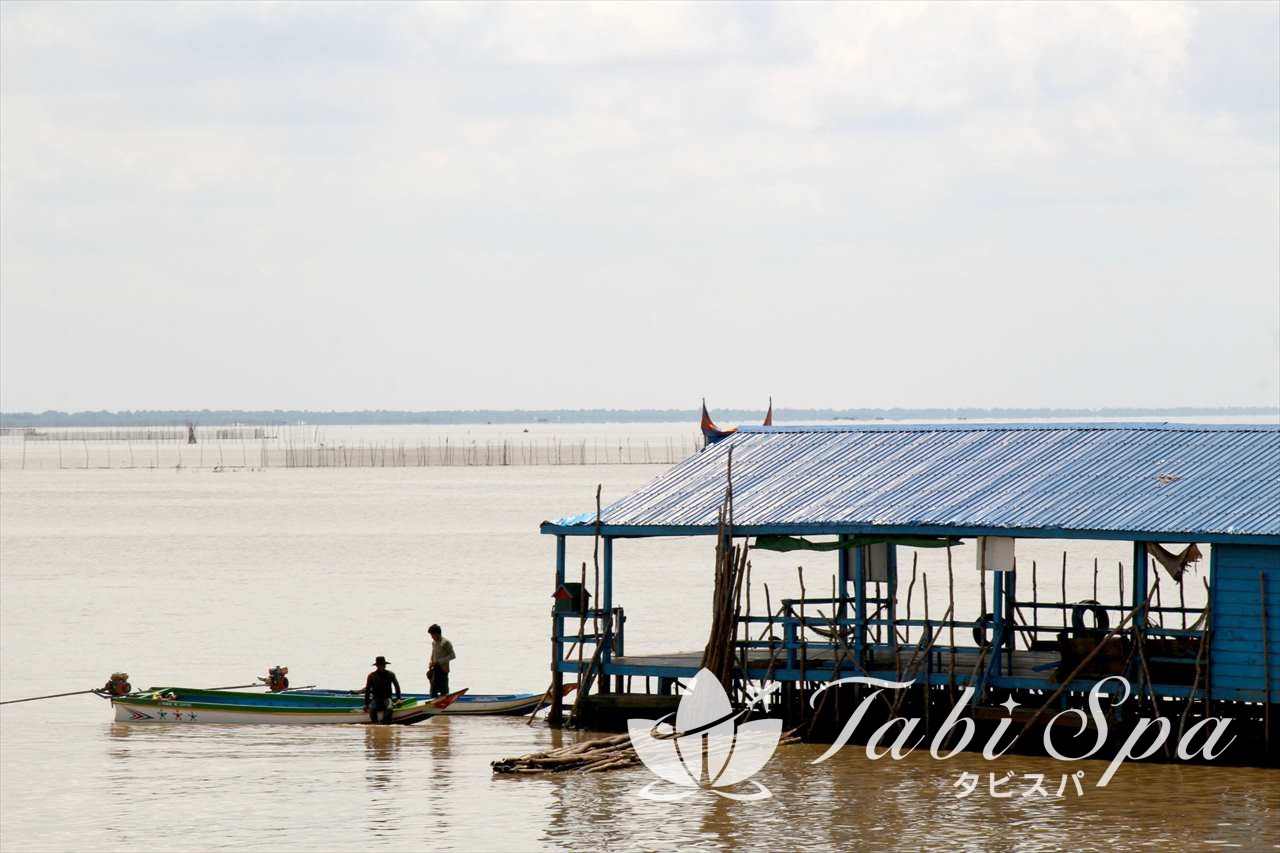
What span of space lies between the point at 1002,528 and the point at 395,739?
9.92 meters

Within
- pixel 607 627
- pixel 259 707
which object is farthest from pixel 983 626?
pixel 259 707

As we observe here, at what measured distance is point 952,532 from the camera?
977 inches

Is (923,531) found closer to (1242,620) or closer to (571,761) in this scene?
(1242,620)

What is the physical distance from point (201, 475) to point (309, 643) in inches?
3856

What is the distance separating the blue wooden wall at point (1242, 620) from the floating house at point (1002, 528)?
2 cm

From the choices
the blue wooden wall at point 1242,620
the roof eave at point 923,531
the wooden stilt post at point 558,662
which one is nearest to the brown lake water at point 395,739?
the wooden stilt post at point 558,662

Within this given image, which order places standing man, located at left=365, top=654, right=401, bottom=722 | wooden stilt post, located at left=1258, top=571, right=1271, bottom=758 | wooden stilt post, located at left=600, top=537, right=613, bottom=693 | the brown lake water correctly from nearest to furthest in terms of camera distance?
the brown lake water → wooden stilt post, located at left=1258, top=571, right=1271, bottom=758 → wooden stilt post, located at left=600, top=537, right=613, bottom=693 → standing man, located at left=365, top=654, right=401, bottom=722

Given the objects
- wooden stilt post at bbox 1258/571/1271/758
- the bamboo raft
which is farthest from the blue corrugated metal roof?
the bamboo raft

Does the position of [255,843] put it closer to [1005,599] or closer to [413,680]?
[1005,599]

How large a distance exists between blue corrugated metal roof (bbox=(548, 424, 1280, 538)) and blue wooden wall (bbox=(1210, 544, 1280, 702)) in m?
A: 0.57

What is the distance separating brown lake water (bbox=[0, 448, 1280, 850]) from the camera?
884 inches

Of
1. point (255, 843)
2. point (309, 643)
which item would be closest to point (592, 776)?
point (255, 843)

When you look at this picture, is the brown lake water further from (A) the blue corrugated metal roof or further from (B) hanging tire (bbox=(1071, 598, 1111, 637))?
(A) the blue corrugated metal roof

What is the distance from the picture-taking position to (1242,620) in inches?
941
